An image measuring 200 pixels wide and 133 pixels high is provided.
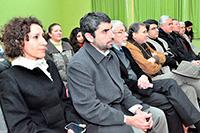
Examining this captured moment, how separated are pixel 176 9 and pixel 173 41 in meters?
1.45

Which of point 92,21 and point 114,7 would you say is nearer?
point 92,21

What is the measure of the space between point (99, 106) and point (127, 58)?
45.0 inches

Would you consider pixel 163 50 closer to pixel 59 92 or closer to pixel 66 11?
pixel 59 92

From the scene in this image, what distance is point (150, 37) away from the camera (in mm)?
3977

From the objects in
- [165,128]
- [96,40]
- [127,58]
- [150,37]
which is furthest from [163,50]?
[96,40]

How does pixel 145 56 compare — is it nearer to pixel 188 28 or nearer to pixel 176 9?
pixel 188 28

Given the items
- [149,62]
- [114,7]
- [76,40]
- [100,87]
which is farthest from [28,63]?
[114,7]

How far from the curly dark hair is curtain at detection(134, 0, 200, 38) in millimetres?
4387

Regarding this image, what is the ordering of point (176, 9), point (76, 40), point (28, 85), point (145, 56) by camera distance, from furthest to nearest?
point (176, 9) < point (76, 40) < point (145, 56) < point (28, 85)

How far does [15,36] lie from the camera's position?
176 cm

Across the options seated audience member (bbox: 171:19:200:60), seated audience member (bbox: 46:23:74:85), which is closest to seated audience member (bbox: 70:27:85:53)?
seated audience member (bbox: 46:23:74:85)

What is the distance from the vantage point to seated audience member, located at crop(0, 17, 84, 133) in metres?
1.63

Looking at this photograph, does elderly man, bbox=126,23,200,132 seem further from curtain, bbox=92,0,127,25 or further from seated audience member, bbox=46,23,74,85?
curtain, bbox=92,0,127,25

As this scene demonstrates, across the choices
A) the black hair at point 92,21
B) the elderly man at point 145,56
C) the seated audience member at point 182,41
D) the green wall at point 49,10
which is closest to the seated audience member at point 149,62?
the elderly man at point 145,56
